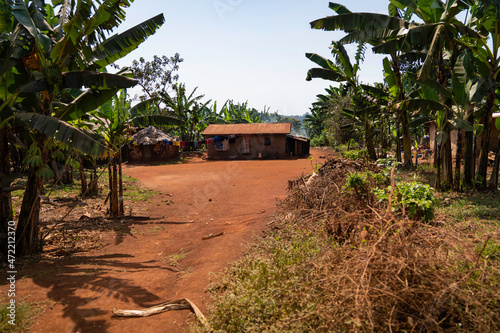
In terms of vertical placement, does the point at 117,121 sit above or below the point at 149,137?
below

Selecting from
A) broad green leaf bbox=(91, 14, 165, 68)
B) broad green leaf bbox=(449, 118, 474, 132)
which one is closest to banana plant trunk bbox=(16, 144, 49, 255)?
broad green leaf bbox=(91, 14, 165, 68)

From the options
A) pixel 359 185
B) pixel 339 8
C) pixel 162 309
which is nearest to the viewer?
pixel 162 309

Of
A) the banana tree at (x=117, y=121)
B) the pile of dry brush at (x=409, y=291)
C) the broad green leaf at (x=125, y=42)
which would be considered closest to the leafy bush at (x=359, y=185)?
the pile of dry brush at (x=409, y=291)

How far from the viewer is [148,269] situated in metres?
5.98

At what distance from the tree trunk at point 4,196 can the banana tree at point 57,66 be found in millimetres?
241

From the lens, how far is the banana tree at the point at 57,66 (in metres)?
5.43

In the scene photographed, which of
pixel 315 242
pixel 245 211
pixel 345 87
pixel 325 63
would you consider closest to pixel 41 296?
pixel 315 242

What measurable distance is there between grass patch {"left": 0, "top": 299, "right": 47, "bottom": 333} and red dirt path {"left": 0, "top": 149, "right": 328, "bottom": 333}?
0.09 meters

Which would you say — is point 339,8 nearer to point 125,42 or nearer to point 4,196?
point 125,42

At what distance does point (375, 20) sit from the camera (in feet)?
29.7

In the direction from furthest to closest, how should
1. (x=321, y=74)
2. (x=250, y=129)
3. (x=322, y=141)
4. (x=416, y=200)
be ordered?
(x=322, y=141) → (x=250, y=129) → (x=321, y=74) → (x=416, y=200)

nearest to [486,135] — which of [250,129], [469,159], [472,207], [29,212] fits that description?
[469,159]

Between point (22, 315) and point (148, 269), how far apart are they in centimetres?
228

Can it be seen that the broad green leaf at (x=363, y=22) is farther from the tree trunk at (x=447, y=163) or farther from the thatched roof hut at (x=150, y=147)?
the thatched roof hut at (x=150, y=147)
